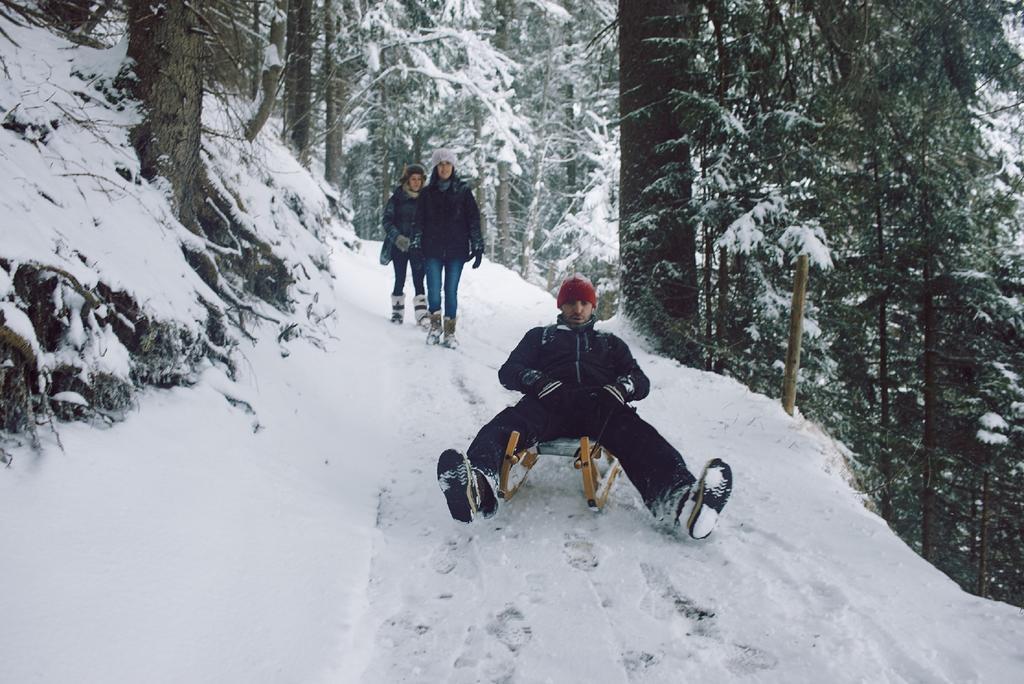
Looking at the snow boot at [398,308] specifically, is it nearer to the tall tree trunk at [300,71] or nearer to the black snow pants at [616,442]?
the tall tree trunk at [300,71]

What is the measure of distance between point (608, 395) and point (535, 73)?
2299 centimetres

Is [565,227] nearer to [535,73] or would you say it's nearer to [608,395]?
[535,73]

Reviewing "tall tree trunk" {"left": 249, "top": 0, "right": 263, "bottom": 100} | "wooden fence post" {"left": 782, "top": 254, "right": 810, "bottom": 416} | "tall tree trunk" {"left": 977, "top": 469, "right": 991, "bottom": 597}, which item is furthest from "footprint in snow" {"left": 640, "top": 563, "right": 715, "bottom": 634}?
→ "tall tree trunk" {"left": 977, "top": 469, "right": 991, "bottom": 597}

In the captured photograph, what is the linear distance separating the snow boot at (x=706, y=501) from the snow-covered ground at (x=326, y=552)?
0.15 m

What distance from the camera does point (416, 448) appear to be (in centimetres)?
467

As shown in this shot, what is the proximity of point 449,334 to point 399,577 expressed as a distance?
5.04 m

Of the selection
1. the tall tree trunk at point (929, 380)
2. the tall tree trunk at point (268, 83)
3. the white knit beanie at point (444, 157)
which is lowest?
the tall tree trunk at point (929, 380)

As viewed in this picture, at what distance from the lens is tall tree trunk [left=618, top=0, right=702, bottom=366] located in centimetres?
696

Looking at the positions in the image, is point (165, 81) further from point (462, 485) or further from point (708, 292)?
point (708, 292)

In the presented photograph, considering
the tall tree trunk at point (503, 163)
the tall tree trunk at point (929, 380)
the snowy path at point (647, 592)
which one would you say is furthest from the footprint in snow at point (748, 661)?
the tall tree trunk at point (503, 163)

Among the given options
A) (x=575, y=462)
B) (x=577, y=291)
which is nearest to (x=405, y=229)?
(x=577, y=291)

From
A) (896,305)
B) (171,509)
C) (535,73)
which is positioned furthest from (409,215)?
(535,73)

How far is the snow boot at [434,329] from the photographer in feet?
25.8

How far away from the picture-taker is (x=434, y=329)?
799 centimetres
